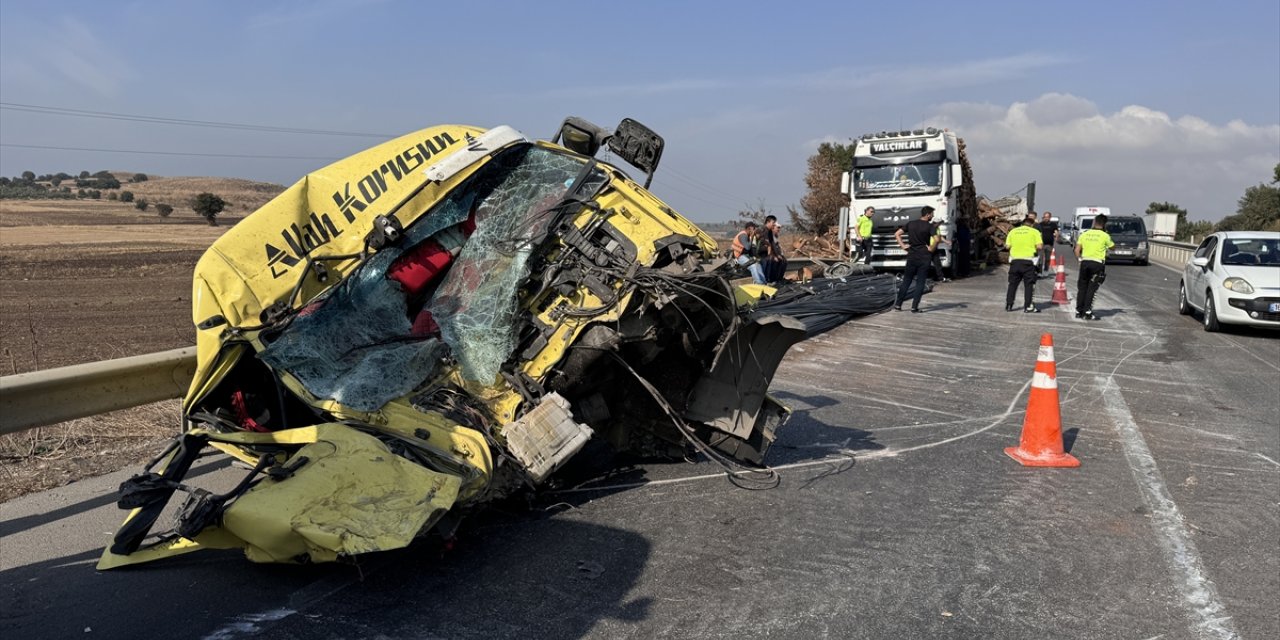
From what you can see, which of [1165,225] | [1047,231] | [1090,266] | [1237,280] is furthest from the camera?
[1165,225]

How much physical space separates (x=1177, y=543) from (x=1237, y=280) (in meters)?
10.2

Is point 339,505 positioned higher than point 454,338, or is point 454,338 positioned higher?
point 454,338

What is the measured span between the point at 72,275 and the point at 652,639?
2298 centimetres

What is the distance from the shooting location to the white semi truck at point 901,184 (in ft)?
65.2

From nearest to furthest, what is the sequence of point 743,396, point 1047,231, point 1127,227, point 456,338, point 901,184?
point 456,338, point 743,396, point 901,184, point 1047,231, point 1127,227

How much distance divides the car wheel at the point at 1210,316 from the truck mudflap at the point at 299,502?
12890mm

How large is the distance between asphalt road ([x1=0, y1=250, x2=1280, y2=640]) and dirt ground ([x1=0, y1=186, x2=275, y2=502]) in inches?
25.5

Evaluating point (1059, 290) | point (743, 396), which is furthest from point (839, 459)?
point (1059, 290)

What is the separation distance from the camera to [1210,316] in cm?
1287

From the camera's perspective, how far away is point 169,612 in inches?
136

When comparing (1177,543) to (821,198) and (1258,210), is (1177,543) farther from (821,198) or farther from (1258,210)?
(1258,210)

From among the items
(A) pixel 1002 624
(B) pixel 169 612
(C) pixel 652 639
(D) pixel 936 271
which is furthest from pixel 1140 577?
(D) pixel 936 271

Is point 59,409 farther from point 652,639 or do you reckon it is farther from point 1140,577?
point 1140,577

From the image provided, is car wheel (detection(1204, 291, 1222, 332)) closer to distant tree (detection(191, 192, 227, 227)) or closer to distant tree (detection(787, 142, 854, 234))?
distant tree (detection(787, 142, 854, 234))
